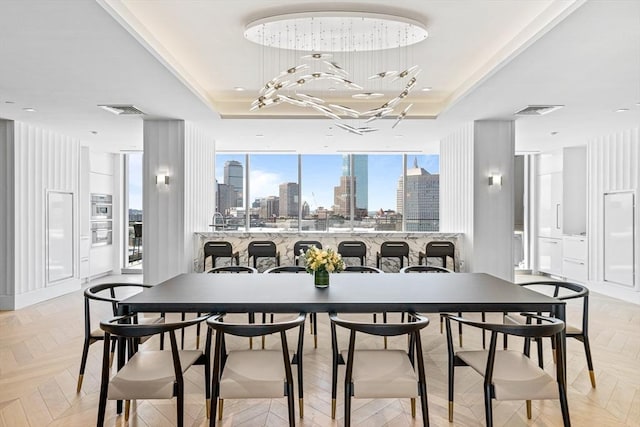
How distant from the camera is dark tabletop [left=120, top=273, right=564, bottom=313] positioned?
9.57 feet

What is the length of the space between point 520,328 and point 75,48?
392 cm

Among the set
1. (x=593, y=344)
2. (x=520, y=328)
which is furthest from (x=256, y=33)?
(x=593, y=344)

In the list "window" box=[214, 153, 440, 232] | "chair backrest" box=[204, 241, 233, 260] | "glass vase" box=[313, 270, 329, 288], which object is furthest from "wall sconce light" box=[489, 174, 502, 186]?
"window" box=[214, 153, 440, 232]

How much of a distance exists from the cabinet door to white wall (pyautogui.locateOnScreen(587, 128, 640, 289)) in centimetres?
93

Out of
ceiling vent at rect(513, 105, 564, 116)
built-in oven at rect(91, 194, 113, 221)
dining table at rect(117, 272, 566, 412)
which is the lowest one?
dining table at rect(117, 272, 566, 412)

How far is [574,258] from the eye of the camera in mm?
8352

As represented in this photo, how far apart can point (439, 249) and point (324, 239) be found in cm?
184

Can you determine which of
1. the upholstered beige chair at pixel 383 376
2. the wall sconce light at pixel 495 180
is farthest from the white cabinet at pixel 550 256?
the upholstered beige chair at pixel 383 376

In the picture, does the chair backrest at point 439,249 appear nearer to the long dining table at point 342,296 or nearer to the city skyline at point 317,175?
→ the long dining table at point 342,296

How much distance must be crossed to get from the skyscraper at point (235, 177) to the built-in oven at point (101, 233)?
288 centimetres

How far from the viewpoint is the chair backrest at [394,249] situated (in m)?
6.36

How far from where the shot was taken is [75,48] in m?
3.53

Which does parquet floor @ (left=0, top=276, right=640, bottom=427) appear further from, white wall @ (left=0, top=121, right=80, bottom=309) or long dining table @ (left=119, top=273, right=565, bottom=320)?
white wall @ (left=0, top=121, right=80, bottom=309)

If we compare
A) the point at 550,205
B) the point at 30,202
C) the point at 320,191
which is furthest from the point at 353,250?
the point at 550,205
